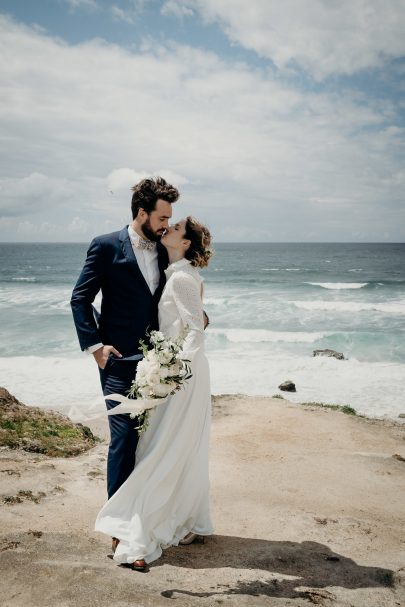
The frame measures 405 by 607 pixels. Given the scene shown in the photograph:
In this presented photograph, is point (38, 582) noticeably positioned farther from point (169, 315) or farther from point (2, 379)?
point (2, 379)

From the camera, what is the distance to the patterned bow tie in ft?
13.1

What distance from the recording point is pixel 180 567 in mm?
3828

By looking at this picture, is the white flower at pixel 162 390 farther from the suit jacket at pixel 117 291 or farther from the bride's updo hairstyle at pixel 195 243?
the bride's updo hairstyle at pixel 195 243

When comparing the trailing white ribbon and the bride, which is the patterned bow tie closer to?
the bride

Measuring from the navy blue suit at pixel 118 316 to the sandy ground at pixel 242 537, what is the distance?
29.8 inches

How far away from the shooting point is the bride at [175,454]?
151 inches

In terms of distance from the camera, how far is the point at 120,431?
12.6 ft

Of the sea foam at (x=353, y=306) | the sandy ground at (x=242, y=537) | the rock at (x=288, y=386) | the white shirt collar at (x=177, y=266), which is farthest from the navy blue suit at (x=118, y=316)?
the sea foam at (x=353, y=306)

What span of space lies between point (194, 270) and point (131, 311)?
623 millimetres

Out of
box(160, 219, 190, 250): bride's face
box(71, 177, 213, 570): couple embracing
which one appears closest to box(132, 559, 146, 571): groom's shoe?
box(71, 177, 213, 570): couple embracing

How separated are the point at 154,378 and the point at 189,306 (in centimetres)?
68

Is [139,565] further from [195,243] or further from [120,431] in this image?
[195,243]

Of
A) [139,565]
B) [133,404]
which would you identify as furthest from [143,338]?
[139,565]

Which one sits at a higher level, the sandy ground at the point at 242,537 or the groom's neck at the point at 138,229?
the groom's neck at the point at 138,229
